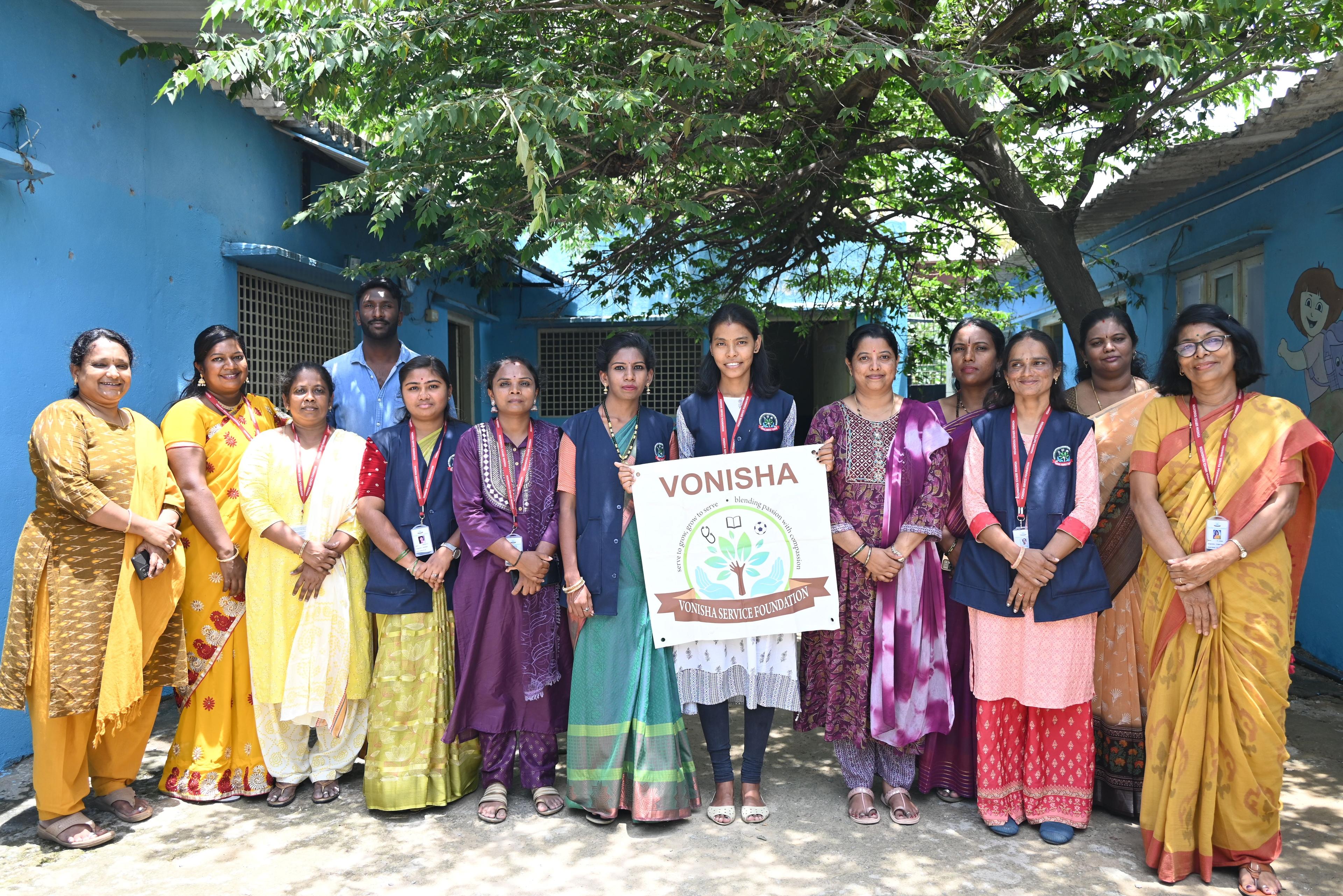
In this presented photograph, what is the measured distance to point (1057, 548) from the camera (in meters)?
3.54

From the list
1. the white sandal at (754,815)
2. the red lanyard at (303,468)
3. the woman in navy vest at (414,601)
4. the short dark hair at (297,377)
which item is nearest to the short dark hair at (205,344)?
the short dark hair at (297,377)

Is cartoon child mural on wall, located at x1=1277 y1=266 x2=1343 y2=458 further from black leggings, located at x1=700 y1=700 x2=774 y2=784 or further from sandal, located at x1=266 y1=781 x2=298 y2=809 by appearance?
sandal, located at x1=266 y1=781 x2=298 y2=809

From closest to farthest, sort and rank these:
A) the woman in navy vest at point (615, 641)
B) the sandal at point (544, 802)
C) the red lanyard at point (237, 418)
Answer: the woman in navy vest at point (615, 641) → the sandal at point (544, 802) → the red lanyard at point (237, 418)

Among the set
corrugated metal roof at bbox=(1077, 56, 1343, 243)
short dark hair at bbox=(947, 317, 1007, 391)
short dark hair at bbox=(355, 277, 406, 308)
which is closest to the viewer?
short dark hair at bbox=(947, 317, 1007, 391)

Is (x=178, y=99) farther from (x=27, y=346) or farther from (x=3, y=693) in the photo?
(x=3, y=693)

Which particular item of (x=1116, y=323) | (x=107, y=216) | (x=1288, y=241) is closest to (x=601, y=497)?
(x=1116, y=323)

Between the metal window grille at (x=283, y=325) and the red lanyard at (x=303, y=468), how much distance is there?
2255 millimetres

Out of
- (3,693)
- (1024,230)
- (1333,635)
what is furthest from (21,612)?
(1333,635)

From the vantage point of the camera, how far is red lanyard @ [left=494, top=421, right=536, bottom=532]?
3916mm

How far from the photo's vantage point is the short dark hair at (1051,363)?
371cm

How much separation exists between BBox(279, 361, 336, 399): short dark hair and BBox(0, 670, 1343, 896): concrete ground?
1757 millimetres

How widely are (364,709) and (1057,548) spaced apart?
2.93 m

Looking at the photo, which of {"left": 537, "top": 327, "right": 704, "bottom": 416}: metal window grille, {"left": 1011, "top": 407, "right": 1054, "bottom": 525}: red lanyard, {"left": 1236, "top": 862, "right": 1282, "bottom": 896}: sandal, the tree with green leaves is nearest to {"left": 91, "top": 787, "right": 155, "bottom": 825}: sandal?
the tree with green leaves

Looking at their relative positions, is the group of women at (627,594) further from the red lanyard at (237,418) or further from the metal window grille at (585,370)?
the metal window grille at (585,370)
